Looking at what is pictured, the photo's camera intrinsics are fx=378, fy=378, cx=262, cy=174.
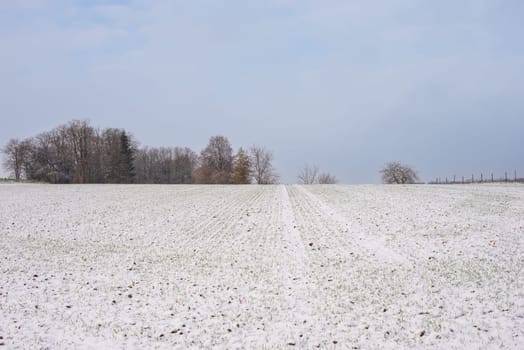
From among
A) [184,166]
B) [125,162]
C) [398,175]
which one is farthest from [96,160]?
[398,175]

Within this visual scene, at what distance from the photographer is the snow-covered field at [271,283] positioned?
566 cm

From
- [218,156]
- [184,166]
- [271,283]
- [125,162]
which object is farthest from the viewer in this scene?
[184,166]

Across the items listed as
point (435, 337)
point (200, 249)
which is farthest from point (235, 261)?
point (435, 337)

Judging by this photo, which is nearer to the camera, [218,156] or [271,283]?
[271,283]

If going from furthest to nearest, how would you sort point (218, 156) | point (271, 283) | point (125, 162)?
point (218, 156) → point (125, 162) → point (271, 283)

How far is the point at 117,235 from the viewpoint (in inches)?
551

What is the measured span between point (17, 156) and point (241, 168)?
50.8 meters

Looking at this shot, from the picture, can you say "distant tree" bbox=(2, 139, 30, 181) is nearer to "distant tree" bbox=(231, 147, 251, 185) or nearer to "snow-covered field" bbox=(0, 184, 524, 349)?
"distant tree" bbox=(231, 147, 251, 185)

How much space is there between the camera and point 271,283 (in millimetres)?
8023

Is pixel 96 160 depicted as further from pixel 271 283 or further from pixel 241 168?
pixel 271 283

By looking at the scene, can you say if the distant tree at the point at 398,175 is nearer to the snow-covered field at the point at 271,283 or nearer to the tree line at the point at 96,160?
the tree line at the point at 96,160

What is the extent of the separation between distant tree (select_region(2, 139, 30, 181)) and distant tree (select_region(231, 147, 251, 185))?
4596 centimetres

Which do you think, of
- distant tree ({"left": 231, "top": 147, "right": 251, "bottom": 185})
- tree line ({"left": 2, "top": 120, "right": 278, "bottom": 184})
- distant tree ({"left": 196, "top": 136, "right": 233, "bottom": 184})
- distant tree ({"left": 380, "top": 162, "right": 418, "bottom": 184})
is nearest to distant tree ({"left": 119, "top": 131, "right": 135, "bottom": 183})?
tree line ({"left": 2, "top": 120, "right": 278, "bottom": 184})

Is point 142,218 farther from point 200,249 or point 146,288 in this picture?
point 146,288
